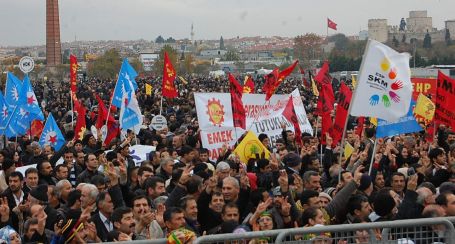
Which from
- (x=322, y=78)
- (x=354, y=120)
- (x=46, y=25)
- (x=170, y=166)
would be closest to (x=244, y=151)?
(x=170, y=166)

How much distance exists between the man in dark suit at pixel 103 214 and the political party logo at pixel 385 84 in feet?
9.66

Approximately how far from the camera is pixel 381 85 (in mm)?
9062

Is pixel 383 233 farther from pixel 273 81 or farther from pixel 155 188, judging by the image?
pixel 273 81

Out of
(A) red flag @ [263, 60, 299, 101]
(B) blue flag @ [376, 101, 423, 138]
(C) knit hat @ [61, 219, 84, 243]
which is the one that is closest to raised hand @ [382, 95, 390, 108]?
(B) blue flag @ [376, 101, 423, 138]

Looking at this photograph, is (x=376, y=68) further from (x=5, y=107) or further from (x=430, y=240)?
(x=5, y=107)

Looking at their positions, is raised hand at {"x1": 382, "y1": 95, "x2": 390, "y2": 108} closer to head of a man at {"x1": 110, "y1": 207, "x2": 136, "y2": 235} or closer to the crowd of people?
the crowd of people

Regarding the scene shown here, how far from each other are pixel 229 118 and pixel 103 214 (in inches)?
258

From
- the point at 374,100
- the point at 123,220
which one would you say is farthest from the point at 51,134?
the point at 123,220

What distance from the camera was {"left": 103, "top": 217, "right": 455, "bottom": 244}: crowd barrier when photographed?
17.7ft

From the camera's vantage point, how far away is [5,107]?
16.2 metres

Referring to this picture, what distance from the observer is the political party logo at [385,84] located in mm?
9047

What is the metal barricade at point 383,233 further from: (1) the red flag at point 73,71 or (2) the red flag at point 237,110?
(1) the red flag at point 73,71

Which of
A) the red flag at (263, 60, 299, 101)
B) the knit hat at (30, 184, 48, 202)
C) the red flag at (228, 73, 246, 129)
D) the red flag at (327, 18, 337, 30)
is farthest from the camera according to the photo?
the red flag at (327, 18, 337, 30)

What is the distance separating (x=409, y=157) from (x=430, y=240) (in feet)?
20.8
